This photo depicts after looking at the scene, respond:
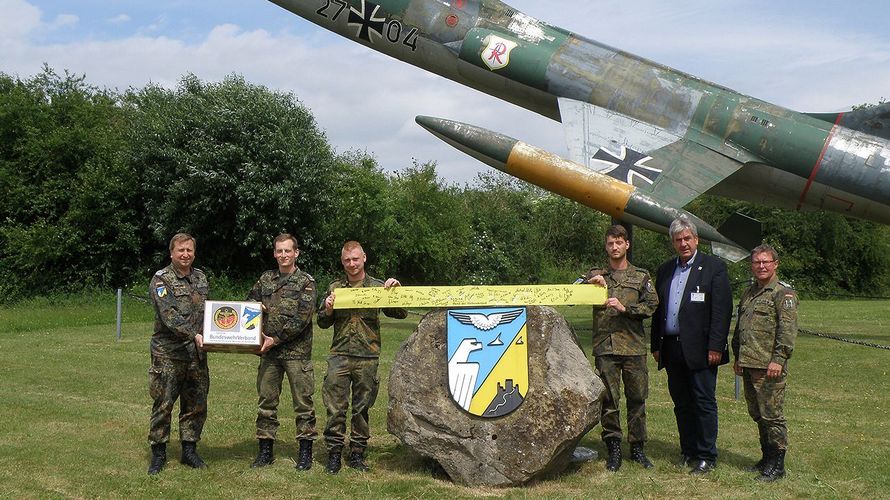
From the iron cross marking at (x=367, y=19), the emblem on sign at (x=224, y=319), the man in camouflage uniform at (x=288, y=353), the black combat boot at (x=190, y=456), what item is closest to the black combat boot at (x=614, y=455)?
the man in camouflage uniform at (x=288, y=353)

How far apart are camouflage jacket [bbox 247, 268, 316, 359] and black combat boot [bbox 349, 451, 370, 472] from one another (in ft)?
2.86

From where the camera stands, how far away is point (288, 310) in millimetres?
5773

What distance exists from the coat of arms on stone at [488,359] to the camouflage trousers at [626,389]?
32.8 inches

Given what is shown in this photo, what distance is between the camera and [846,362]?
1180 centimetres

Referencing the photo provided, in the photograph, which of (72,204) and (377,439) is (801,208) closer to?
(377,439)

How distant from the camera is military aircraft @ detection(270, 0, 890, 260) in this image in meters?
10.6

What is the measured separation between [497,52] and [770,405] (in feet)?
25.7

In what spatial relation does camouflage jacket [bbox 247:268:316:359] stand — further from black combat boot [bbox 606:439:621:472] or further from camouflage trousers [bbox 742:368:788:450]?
camouflage trousers [bbox 742:368:788:450]

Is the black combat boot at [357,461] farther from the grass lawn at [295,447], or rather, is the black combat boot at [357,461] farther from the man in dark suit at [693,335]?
the man in dark suit at [693,335]

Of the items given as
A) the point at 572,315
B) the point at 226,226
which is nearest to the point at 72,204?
the point at 226,226

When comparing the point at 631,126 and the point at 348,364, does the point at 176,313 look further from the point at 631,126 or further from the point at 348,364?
the point at 631,126

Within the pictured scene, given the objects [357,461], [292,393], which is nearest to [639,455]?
[357,461]

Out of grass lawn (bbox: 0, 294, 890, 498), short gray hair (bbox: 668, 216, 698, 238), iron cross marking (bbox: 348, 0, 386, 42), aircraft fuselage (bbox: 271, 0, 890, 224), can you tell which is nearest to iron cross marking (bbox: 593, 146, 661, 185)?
aircraft fuselage (bbox: 271, 0, 890, 224)

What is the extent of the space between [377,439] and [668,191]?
604cm
